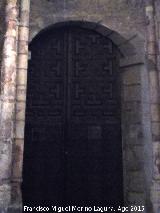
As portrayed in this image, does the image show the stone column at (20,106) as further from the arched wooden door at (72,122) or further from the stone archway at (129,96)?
the arched wooden door at (72,122)

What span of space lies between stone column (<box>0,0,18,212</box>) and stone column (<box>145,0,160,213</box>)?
1.84 m

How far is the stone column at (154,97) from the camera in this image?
13.1 feet

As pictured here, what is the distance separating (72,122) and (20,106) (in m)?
0.98

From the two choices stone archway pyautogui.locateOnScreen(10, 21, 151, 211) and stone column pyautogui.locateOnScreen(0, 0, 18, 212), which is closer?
stone column pyautogui.locateOnScreen(0, 0, 18, 212)

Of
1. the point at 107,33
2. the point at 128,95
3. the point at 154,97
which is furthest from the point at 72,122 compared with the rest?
the point at 107,33

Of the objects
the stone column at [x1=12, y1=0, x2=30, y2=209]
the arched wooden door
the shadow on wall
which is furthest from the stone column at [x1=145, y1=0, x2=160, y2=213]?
the stone column at [x1=12, y1=0, x2=30, y2=209]

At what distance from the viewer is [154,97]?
4242 mm

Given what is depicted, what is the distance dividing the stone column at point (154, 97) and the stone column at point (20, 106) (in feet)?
5.60

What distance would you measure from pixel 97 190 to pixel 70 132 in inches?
35.6

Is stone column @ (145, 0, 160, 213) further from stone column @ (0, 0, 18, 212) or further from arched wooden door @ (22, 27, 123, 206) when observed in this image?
stone column @ (0, 0, 18, 212)

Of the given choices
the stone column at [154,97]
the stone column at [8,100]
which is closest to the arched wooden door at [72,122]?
the stone column at [154,97]

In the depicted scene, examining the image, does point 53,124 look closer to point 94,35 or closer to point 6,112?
point 6,112

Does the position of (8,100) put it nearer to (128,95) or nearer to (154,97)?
(128,95)

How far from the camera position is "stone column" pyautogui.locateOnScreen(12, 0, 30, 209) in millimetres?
3535
